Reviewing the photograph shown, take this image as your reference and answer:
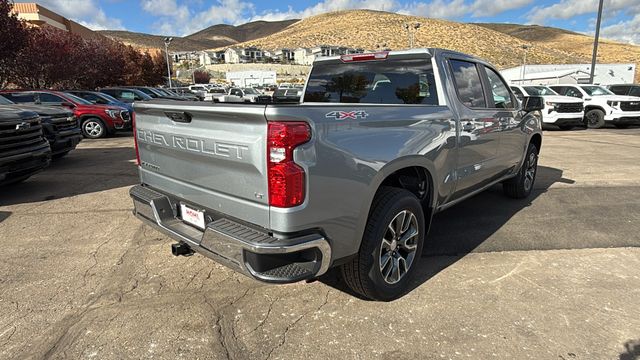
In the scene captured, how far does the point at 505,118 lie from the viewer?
4715 millimetres

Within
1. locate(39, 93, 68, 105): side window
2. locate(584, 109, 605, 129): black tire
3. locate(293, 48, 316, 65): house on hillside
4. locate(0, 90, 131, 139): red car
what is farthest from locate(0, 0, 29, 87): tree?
locate(293, 48, 316, 65): house on hillside

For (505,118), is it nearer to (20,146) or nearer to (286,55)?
(20,146)

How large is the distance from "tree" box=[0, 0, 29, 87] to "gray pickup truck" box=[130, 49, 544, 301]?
755 inches

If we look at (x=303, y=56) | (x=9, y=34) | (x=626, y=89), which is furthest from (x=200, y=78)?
(x=626, y=89)

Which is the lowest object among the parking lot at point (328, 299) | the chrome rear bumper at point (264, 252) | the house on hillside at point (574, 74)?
the parking lot at point (328, 299)

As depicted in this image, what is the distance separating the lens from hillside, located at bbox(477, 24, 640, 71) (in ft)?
315

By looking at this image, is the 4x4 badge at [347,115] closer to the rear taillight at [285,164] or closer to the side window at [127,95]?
the rear taillight at [285,164]

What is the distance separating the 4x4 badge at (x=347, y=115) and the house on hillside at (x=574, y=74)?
31552mm

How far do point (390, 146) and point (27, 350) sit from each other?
2729 mm

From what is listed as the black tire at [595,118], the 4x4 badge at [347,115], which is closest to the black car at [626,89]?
the black tire at [595,118]

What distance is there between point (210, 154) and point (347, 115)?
0.92 meters

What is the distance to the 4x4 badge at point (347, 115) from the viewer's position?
248 centimetres

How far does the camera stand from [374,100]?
3.96 metres

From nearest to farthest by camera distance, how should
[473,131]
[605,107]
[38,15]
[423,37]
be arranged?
[473,131] < [605,107] < [38,15] < [423,37]
